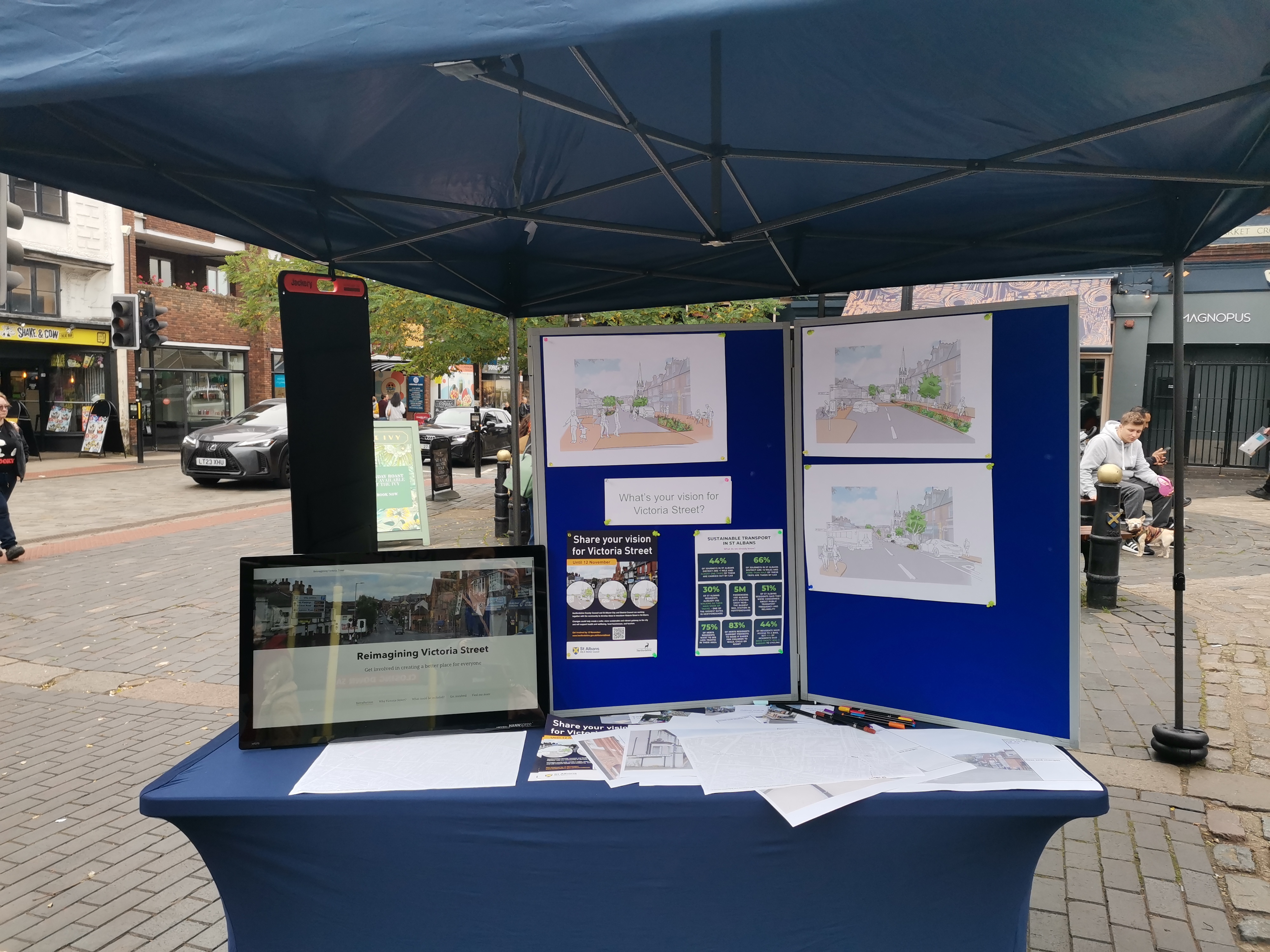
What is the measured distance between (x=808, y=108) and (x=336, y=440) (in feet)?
6.73

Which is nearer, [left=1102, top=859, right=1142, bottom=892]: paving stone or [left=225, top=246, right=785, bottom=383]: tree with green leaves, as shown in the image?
[left=1102, top=859, right=1142, bottom=892]: paving stone

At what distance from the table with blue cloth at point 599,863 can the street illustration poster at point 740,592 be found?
65 cm

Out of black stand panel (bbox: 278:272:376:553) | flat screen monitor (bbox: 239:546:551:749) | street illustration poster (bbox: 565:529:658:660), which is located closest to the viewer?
flat screen monitor (bbox: 239:546:551:749)

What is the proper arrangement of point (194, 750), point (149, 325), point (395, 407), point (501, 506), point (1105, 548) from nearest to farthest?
point (194, 750) < point (1105, 548) < point (501, 506) < point (395, 407) < point (149, 325)

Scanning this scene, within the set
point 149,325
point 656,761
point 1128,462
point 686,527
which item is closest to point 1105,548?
point 1128,462

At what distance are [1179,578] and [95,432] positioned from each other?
81.6 feet

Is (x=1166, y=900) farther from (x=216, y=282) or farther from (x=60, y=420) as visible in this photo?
(x=216, y=282)

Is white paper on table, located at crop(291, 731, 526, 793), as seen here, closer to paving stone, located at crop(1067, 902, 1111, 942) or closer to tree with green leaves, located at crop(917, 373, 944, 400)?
tree with green leaves, located at crop(917, 373, 944, 400)

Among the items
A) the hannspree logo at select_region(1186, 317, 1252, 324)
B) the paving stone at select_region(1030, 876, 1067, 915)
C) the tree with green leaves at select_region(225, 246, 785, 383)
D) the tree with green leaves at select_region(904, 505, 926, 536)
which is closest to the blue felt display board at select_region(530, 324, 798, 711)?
the tree with green leaves at select_region(904, 505, 926, 536)

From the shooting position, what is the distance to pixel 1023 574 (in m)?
2.44

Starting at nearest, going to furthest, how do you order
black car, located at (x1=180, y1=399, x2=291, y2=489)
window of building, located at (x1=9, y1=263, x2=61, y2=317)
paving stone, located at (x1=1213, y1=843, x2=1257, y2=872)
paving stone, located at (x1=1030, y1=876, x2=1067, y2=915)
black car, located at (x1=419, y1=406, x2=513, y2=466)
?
paving stone, located at (x1=1030, y1=876, x2=1067, y2=915) < paving stone, located at (x1=1213, y1=843, x2=1257, y2=872) < black car, located at (x1=180, y1=399, x2=291, y2=489) < black car, located at (x1=419, y1=406, x2=513, y2=466) < window of building, located at (x1=9, y1=263, x2=61, y2=317)

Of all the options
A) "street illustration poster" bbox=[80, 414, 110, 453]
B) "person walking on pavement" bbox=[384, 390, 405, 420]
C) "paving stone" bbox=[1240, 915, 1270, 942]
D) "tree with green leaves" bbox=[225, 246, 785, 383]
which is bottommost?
"paving stone" bbox=[1240, 915, 1270, 942]

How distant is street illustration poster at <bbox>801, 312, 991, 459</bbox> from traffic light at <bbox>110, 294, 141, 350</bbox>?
2109 cm

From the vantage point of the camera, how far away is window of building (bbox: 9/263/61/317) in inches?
857
